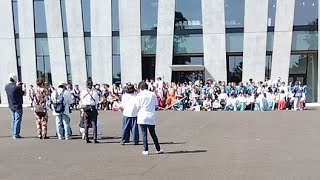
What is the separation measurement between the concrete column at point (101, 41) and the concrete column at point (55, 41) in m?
2.55

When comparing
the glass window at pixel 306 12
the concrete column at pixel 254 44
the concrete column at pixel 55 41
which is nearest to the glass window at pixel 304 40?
the glass window at pixel 306 12

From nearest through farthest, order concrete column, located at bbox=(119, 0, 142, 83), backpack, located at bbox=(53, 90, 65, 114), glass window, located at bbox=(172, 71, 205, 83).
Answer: backpack, located at bbox=(53, 90, 65, 114)
glass window, located at bbox=(172, 71, 205, 83)
concrete column, located at bbox=(119, 0, 142, 83)

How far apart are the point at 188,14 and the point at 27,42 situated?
1249 cm

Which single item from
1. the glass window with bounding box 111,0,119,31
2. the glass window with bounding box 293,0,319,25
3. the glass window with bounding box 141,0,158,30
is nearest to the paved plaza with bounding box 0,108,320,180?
the glass window with bounding box 293,0,319,25

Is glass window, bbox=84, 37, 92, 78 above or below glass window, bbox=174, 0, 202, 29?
below

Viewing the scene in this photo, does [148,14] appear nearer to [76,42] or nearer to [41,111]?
[76,42]

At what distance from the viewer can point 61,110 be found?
14586 millimetres

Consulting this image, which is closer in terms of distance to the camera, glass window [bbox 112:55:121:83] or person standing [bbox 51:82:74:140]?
person standing [bbox 51:82:74:140]

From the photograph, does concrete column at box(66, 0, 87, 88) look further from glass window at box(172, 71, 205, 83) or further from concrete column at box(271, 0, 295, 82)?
concrete column at box(271, 0, 295, 82)

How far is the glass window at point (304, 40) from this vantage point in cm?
3406

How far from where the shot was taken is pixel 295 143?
1302 centimetres

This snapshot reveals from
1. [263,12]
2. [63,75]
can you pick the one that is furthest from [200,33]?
[63,75]

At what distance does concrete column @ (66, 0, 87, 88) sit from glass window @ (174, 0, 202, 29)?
721 cm

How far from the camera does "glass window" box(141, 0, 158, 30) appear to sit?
35.9 m
